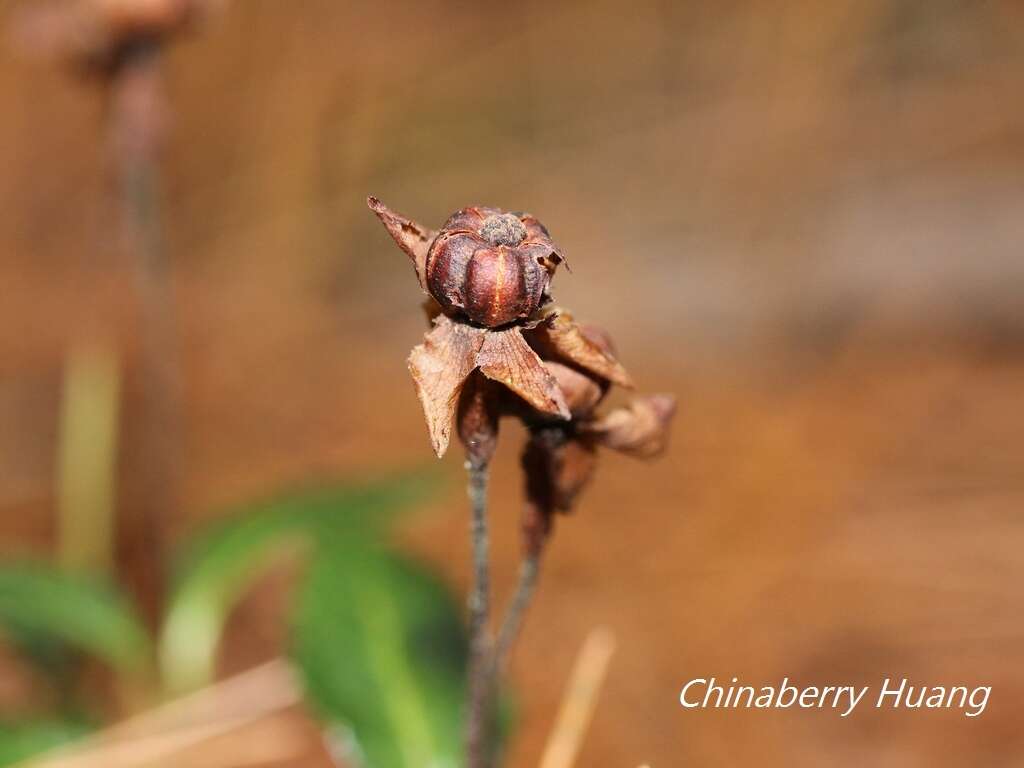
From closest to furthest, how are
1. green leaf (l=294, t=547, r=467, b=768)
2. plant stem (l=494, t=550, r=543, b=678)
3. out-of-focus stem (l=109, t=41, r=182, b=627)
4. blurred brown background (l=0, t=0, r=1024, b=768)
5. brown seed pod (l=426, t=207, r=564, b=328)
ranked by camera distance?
brown seed pod (l=426, t=207, r=564, b=328) → plant stem (l=494, t=550, r=543, b=678) → green leaf (l=294, t=547, r=467, b=768) → out-of-focus stem (l=109, t=41, r=182, b=627) → blurred brown background (l=0, t=0, r=1024, b=768)

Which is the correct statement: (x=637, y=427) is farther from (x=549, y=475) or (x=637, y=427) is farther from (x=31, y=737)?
(x=31, y=737)

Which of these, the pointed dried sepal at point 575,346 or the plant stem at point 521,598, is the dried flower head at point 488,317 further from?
the plant stem at point 521,598

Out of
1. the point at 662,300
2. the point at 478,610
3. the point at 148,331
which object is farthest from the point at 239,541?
the point at 662,300

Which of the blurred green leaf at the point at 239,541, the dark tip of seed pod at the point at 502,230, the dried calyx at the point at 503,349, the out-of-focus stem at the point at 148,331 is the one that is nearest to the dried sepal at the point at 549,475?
the dried calyx at the point at 503,349

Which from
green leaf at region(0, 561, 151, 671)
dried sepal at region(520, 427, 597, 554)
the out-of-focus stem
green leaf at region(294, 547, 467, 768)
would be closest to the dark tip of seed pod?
dried sepal at region(520, 427, 597, 554)

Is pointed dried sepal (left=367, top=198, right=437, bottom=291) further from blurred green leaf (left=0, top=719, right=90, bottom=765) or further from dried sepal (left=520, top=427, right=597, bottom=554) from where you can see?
blurred green leaf (left=0, top=719, right=90, bottom=765)
